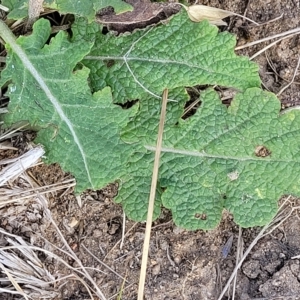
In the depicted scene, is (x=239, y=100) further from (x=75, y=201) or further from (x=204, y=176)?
(x=75, y=201)

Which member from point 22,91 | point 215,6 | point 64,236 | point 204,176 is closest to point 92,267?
point 64,236

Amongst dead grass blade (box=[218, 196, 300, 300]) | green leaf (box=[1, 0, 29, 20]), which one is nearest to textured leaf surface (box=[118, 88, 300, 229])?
dead grass blade (box=[218, 196, 300, 300])

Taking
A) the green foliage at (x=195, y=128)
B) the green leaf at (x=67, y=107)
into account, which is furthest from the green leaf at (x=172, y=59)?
the green leaf at (x=67, y=107)

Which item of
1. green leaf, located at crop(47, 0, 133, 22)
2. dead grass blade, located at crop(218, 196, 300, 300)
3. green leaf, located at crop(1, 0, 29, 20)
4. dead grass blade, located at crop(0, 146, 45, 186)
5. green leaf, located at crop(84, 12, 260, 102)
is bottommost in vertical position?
dead grass blade, located at crop(218, 196, 300, 300)

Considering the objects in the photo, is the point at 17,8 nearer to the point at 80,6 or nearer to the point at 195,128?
the point at 80,6

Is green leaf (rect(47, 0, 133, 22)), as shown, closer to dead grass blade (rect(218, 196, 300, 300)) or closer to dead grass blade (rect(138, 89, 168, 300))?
dead grass blade (rect(138, 89, 168, 300))

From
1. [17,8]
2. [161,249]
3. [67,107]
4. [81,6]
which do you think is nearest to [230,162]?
[161,249]
